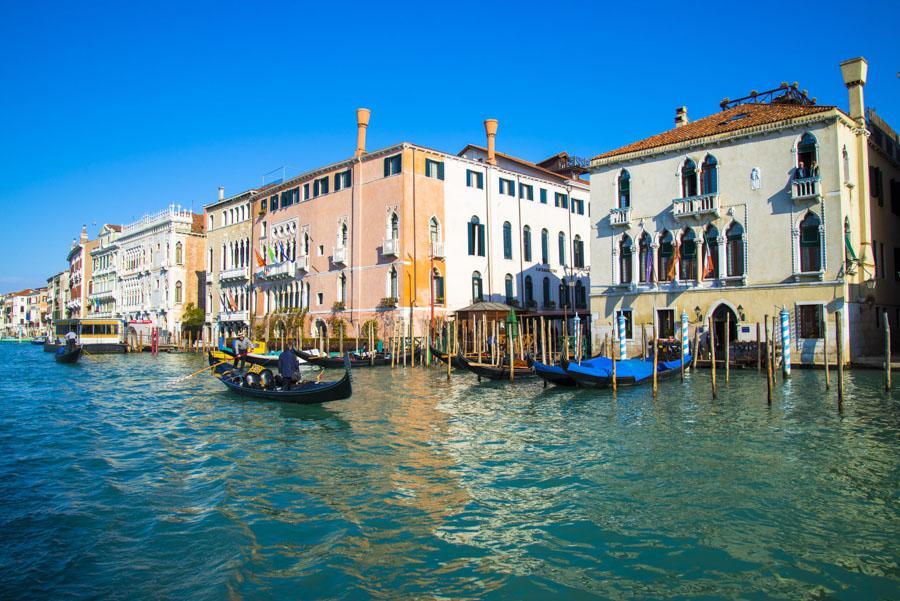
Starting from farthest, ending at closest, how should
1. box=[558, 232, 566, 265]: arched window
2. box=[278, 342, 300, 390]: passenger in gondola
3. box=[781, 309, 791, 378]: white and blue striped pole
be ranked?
box=[558, 232, 566, 265]: arched window → box=[781, 309, 791, 378]: white and blue striped pole → box=[278, 342, 300, 390]: passenger in gondola

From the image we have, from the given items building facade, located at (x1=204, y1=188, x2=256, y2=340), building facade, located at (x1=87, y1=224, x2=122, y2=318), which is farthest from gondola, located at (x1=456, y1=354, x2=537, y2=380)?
building facade, located at (x1=87, y1=224, x2=122, y2=318)

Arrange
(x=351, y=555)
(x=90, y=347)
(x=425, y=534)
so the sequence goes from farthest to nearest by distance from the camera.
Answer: (x=90, y=347) < (x=425, y=534) < (x=351, y=555)

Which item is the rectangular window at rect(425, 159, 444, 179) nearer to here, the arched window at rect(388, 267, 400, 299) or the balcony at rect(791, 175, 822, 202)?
the arched window at rect(388, 267, 400, 299)

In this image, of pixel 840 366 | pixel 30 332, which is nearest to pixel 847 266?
pixel 840 366

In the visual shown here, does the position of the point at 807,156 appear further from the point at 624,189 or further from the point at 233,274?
the point at 233,274

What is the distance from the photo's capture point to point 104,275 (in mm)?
53031

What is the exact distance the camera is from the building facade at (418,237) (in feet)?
85.9

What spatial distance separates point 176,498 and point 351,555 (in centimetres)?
254

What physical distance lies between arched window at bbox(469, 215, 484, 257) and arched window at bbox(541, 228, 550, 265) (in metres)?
4.08

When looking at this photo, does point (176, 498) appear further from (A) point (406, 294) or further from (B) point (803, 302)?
(A) point (406, 294)

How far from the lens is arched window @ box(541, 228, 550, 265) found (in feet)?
102

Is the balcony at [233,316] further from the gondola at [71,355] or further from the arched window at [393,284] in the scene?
the arched window at [393,284]

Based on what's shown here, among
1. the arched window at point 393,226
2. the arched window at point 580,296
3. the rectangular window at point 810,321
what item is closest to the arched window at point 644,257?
the rectangular window at point 810,321

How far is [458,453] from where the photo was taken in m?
8.38
